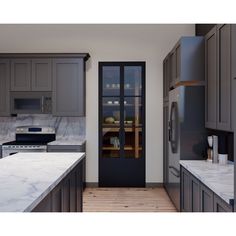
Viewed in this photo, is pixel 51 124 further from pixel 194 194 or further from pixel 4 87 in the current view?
pixel 194 194

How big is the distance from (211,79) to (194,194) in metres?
1.24

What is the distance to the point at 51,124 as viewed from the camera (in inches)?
224

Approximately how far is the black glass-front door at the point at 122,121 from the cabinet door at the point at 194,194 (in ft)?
8.67

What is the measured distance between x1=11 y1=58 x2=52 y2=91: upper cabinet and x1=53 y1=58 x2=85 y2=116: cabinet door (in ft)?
0.45

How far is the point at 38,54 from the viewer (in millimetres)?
5262

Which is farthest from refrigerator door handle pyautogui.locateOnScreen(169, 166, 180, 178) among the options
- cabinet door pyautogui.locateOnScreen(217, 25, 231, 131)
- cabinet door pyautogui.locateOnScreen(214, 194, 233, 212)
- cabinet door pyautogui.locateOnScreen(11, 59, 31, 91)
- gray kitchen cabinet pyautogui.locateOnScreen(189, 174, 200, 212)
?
cabinet door pyautogui.locateOnScreen(11, 59, 31, 91)

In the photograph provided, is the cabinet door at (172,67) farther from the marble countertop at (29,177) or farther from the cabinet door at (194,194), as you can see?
the marble countertop at (29,177)

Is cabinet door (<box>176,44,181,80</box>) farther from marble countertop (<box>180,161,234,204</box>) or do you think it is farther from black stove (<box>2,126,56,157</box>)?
black stove (<box>2,126,56,157</box>)

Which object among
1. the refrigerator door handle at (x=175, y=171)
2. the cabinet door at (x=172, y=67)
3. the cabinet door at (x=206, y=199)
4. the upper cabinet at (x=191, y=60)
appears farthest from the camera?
the cabinet door at (x=172, y=67)

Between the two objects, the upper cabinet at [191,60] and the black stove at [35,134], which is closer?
the upper cabinet at [191,60]

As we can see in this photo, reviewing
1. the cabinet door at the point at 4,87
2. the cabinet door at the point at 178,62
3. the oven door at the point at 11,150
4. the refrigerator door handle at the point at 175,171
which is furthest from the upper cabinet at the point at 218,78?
the cabinet door at the point at 4,87

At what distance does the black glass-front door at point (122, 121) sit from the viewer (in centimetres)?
572
